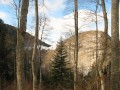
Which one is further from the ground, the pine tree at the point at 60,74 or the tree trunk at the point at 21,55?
the tree trunk at the point at 21,55

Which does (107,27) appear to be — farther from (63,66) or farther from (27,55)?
(27,55)

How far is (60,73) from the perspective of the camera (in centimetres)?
3884

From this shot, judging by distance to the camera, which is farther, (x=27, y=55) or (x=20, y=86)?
(x=27, y=55)

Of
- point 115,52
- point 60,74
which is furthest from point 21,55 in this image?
point 60,74

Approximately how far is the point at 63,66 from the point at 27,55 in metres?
13.8

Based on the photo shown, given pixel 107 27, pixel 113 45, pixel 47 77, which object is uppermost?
pixel 107 27

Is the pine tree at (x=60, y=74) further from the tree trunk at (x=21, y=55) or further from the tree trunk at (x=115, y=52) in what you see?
the tree trunk at (x=21, y=55)

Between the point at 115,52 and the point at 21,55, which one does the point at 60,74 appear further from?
the point at 21,55

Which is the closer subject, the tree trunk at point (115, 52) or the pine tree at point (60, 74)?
the tree trunk at point (115, 52)

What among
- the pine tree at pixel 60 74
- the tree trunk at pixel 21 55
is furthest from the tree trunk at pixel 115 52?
the pine tree at pixel 60 74

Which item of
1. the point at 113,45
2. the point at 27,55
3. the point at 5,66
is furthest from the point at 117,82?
the point at 27,55

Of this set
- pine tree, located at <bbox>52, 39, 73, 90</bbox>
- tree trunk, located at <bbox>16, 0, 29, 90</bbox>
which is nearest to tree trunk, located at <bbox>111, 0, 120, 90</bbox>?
tree trunk, located at <bbox>16, 0, 29, 90</bbox>

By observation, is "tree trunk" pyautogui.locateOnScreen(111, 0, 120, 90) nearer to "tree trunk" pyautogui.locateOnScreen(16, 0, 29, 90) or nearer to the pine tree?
"tree trunk" pyautogui.locateOnScreen(16, 0, 29, 90)

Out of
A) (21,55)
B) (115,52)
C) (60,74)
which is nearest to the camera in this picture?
(21,55)
